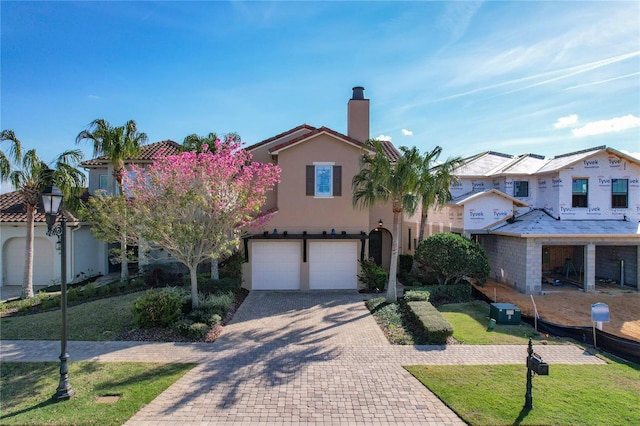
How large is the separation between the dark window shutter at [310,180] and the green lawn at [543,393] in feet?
34.1

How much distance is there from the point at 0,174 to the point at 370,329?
16.0 metres

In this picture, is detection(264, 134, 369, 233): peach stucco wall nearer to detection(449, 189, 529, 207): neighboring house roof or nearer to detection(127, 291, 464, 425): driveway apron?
detection(449, 189, 529, 207): neighboring house roof

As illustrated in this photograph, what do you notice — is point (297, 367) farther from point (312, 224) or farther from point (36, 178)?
point (36, 178)

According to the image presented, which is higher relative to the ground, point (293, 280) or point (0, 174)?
point (0, 174)

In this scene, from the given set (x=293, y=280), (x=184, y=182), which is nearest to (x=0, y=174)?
(x=184, y=182)

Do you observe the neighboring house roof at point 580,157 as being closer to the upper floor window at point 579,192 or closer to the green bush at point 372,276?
the upper floor window at point 579,192

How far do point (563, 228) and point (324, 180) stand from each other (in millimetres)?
12377

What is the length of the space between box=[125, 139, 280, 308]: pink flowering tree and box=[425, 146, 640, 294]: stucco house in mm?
10394

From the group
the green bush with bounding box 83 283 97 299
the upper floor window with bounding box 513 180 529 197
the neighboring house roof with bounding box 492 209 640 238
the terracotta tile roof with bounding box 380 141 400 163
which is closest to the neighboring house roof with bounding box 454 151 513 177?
the upper floor window with bounding box 513 180 529 197

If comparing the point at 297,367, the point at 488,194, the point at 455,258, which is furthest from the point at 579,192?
the point at 297,367

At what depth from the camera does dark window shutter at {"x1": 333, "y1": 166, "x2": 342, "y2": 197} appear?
1764 centimetres

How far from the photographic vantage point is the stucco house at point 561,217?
57.6 feet

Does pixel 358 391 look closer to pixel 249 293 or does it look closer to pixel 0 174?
pixel 249 293

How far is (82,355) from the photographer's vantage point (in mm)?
9641
